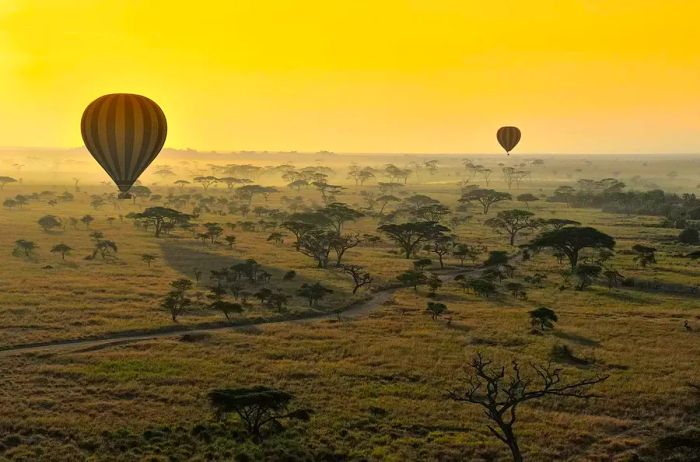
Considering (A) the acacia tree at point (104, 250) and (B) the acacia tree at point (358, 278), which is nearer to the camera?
(B) the acacia tree at point (358, 278)

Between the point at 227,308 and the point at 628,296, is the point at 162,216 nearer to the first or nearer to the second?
the point at 227,308

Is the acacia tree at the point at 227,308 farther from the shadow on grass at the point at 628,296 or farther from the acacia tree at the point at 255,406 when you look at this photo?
the shadow on grass at the point at 628,296

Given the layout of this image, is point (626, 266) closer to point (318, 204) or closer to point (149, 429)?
point (149, 429)

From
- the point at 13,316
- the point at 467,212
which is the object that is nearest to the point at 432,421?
the point at 13,316

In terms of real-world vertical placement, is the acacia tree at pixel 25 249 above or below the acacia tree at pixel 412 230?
below

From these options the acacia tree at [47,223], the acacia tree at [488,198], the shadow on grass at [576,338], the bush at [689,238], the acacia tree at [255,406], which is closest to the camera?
the acacia tree at [255,406]

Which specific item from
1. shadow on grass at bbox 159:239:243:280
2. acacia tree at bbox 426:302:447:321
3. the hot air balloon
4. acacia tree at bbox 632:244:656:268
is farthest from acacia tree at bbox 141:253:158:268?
acacia tree at bbox 632:244:656:268

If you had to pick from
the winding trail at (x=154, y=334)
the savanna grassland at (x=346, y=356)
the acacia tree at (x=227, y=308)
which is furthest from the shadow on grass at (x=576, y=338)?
the acacia tree at (x=227, y=308)

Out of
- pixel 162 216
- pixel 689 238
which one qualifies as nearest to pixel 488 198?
pixel 689 238
